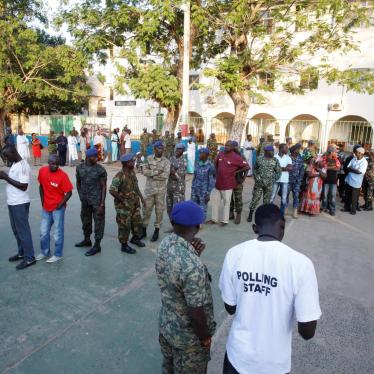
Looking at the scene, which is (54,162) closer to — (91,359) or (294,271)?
(91,359)

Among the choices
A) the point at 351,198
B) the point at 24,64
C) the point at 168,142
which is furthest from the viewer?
the point at 24,64

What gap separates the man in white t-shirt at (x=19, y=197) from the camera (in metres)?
4.52

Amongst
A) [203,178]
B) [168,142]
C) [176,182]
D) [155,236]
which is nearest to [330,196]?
[203,178]

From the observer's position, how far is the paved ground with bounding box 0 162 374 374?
123 inches

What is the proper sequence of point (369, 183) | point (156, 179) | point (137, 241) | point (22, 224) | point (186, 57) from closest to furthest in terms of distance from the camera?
point (22, 224) → point (137, 241) → point (156, 179) → point (369, 183) → point (186, 57)

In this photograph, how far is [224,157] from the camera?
6.97m

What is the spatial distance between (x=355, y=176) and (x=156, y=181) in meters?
5.12

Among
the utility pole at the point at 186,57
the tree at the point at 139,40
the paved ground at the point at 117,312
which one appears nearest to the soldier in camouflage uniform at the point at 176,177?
the paved ground at the point at 117,312

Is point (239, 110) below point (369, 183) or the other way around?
the other way around

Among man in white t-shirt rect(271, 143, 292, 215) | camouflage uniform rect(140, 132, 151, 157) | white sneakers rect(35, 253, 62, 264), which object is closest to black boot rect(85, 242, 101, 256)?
white sneakers rect(35, 253, 62, 264)

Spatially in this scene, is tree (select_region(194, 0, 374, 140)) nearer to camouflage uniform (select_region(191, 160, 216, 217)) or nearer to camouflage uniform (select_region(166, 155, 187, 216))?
camouflage uniform (select_region(191, 160, 216, 217))

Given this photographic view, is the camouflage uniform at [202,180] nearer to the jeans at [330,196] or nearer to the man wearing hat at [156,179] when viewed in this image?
the man wearing hat at [156,179]

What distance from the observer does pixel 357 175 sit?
27.6ft

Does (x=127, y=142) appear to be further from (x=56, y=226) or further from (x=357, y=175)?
(x=56, y=226)
